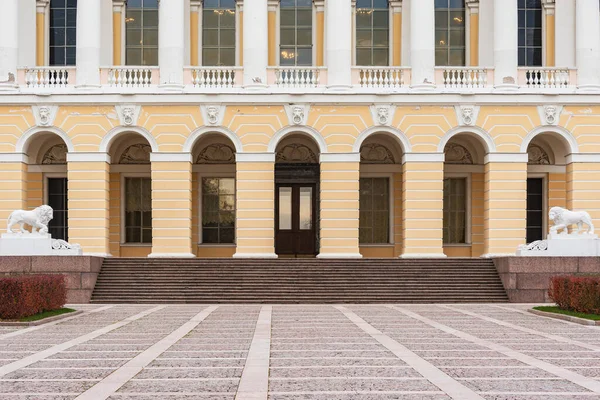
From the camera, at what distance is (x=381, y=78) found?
35.5 meters

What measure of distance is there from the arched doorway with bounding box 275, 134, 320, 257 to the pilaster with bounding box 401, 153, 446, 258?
527 cm

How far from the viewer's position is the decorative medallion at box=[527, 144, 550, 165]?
38.2 metres

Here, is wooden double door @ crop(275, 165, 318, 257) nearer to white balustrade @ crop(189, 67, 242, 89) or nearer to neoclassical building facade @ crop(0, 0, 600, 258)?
neoclassical building facade @ crop(0, 0, 600, 258)

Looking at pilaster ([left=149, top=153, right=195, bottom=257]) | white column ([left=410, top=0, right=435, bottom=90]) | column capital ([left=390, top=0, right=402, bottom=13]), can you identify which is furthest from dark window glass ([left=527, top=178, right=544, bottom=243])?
pilaster ([left=149, top=153, right=195, bottom=257])

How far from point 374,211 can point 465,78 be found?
7.40 meters

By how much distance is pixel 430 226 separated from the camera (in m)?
34.8

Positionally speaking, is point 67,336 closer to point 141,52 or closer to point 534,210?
point 141,52

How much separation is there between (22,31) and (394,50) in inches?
648

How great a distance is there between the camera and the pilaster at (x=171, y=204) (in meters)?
34.7

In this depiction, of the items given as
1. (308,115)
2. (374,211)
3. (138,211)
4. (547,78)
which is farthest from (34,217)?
(547,78)

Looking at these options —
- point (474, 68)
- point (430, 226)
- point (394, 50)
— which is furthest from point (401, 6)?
point (430, 226)

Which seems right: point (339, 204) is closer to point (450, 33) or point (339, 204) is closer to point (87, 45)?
point (450, 33)

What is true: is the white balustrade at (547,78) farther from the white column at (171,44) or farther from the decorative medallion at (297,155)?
the white column at (171,44)

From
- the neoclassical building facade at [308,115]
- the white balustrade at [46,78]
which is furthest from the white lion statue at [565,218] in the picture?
the white balustrade at [46,78]
